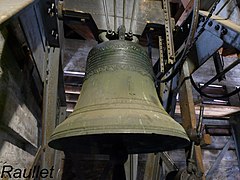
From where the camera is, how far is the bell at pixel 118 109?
0.70m

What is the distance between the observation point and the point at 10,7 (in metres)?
0.54

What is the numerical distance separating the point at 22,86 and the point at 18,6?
59cm

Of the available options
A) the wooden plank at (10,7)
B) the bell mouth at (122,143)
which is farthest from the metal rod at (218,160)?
the wooden plank at (10,7)

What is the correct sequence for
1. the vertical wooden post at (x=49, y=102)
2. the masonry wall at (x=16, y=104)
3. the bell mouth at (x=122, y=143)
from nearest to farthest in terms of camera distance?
the masonry wall at (x=16, y=104), the bell mouth at (x=122, y=143), the vertical wooden post at (x=49, y=102)

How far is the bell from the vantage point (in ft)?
2.29

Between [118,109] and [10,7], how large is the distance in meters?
0.39

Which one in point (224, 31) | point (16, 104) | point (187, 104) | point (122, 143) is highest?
point (224, 31)

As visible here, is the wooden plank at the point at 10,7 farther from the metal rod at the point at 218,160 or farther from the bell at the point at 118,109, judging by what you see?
the metal rod at the point at 218,160

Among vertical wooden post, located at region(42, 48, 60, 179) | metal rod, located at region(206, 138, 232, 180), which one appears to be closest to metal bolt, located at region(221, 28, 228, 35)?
vertical wooden post, located at region(42, 48, 60, 179)

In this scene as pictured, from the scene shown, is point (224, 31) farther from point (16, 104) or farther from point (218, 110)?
point (218, 110)

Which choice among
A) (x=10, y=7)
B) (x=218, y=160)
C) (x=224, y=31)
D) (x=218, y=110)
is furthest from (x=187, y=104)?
(x=218, y=160)

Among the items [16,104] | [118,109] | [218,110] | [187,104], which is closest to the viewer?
[118,109]

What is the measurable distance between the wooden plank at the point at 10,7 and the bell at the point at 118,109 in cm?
34

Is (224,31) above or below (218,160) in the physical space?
above
